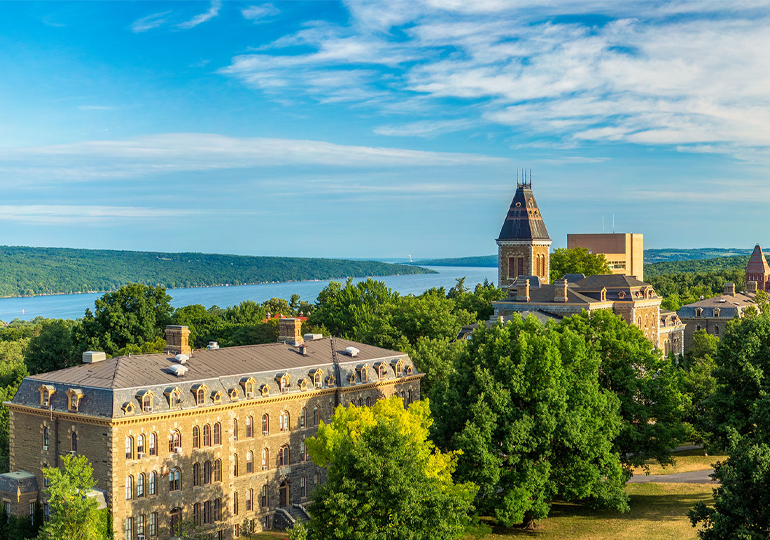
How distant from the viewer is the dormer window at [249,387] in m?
57.3

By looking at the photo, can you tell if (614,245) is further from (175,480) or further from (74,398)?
(74,398)

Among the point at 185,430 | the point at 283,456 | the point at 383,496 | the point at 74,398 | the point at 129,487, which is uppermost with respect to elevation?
the point at 74,398

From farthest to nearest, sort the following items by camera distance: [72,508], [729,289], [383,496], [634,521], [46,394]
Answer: [729,289], [634,521], [46,394], [72,508], [383,496]

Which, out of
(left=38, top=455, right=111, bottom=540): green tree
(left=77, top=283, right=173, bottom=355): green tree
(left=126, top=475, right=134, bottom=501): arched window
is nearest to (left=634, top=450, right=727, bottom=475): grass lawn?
(left=126, top=475, right=134, bottom=501): arched window

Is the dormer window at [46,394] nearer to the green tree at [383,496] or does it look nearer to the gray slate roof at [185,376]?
the gray slate roof at [185,376]

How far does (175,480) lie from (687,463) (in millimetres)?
45347

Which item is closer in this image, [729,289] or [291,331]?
[291,331]

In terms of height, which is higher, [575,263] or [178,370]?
[575,263]

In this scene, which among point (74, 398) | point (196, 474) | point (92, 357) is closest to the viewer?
point (74, 398)

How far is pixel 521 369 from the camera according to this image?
5491 centimetres

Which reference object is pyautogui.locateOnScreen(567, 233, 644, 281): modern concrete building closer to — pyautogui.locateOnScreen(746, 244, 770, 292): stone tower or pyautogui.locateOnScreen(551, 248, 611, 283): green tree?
pyautogui.locateOnScreen(746, 244, 770, 292): stone tower

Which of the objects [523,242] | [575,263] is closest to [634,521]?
[523,242]

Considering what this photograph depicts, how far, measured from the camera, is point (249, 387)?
2267 inches

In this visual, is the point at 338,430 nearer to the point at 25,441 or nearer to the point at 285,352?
the point at 285,352
